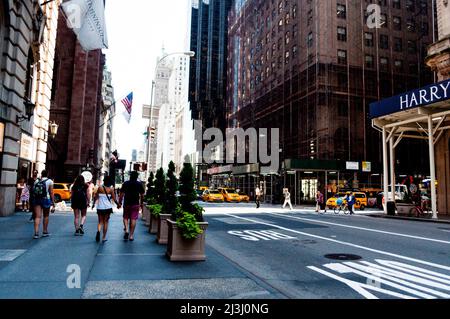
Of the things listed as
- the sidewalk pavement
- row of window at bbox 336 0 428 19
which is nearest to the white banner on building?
the sidewalk pavement

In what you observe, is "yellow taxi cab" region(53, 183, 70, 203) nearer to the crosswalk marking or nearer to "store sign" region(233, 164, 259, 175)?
the crosswalk marking

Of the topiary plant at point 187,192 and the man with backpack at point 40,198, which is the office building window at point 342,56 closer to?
the topiary plant at point 187,192

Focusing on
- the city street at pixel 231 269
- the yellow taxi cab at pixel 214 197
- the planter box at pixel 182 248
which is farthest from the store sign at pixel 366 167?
the planter box at pixel 182 248

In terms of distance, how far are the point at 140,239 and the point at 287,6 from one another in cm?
5022

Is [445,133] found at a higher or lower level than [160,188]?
higher

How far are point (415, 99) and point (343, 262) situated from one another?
56.2ft

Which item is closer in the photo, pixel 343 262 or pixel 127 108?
pixel 343 262

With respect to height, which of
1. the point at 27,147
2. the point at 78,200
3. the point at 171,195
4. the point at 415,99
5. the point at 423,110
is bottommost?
the point at 78,200

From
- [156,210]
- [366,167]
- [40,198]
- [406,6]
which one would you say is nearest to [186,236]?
[156,210]

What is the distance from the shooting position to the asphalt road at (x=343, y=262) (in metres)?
5.37

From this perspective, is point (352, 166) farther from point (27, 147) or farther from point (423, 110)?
point (27, 147)

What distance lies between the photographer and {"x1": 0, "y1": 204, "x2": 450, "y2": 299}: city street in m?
5.05

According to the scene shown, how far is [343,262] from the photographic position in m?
7.50

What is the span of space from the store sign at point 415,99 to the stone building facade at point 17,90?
21129 millimetres
